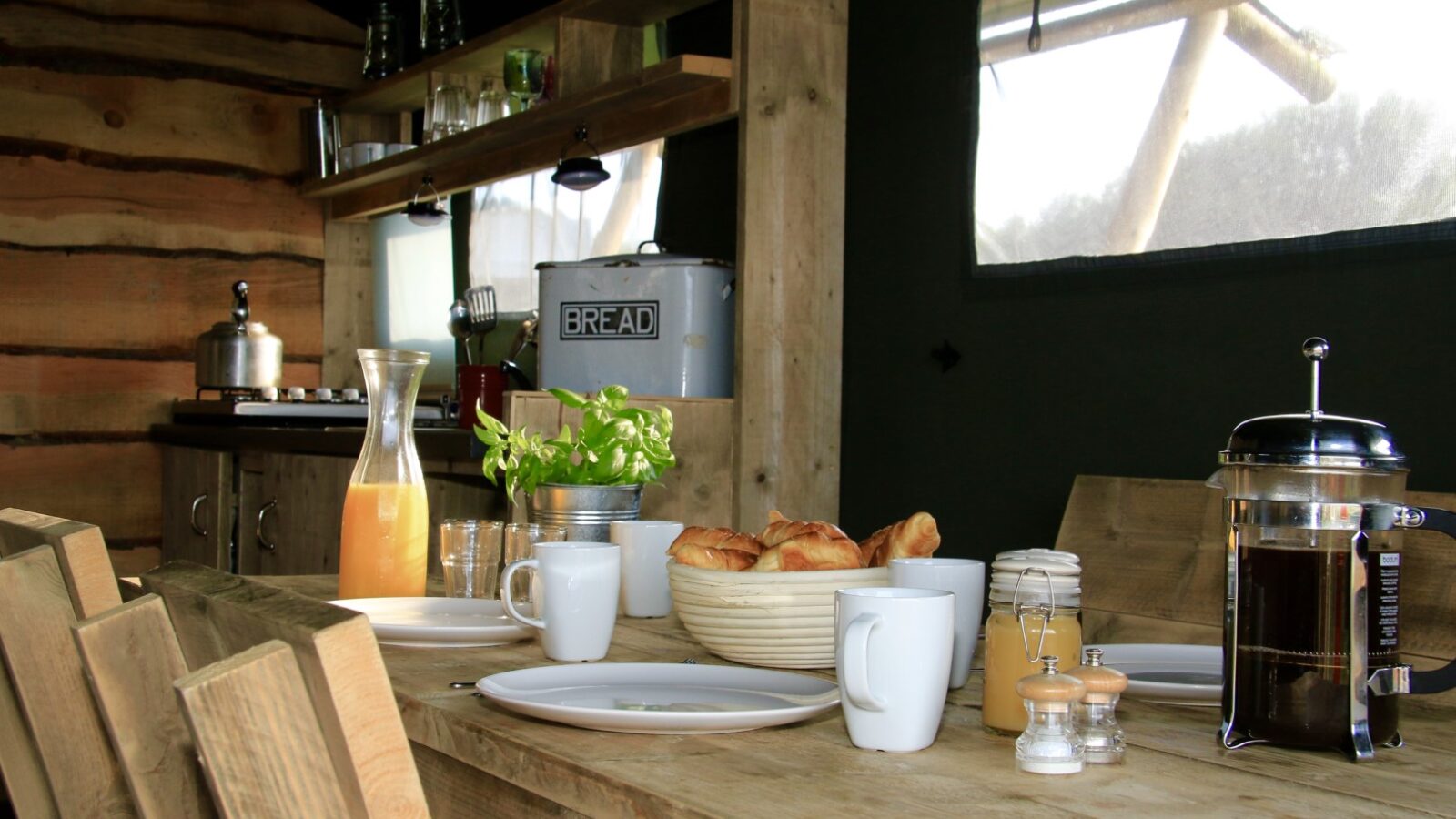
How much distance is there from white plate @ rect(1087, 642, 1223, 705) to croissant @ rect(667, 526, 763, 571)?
31 cm

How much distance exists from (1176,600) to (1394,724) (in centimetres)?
92

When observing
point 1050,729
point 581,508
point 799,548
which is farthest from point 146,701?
point 581,508

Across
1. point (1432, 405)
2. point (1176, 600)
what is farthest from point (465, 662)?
point (1432, 405)

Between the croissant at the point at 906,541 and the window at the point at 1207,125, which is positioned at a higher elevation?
the window at the point at 1207,125

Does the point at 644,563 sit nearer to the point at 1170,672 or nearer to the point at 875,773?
the point at 1170,672

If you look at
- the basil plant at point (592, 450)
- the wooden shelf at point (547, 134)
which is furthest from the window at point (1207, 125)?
the basil plant at point (592, 450)

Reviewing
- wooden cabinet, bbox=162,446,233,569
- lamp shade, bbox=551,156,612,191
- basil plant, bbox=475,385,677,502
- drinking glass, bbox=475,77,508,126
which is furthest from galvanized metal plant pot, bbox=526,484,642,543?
wooden cabinet, bbox=162,446,233,569

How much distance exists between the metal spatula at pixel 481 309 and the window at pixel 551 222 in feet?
0.52

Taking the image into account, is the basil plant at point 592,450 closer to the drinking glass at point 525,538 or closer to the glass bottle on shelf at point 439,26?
the drinking glass at point 525,538

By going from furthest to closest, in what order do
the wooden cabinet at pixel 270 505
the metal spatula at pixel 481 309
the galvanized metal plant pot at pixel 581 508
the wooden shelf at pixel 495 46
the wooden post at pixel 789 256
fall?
the metal spatula at pixel 481 309 → the wooden shelf at pixel 495 46 → the wooden cabinet at pixel 270 505 → the wooden post at pixel 789 256 → the galvanized metal plant pot at pixel 581 508

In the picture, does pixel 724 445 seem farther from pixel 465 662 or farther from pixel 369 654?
pixel 369 654

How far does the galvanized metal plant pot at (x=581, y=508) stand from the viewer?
1678 mm

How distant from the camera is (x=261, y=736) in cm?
59

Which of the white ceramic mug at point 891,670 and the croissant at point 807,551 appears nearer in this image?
the white ceramic mug at point 891,670
